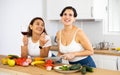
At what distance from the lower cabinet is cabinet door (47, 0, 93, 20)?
0.74 m

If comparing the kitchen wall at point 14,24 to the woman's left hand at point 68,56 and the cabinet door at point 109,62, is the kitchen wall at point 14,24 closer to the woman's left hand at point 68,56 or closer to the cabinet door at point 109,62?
the cabinet door at point 109,62

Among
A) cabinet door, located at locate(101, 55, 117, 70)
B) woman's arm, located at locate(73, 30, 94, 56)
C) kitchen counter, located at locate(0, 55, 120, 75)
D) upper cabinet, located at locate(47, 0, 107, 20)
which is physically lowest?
cabinet door, located at locate(101, 55, 117, 70)

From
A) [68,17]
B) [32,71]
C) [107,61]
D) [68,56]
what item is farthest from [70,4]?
[32,71]

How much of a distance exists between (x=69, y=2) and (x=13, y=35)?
1224mm

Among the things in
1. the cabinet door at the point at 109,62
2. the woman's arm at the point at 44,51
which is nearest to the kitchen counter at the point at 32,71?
the woman's arm at the point at 44,51

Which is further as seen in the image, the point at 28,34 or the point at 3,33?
the point at 3,33

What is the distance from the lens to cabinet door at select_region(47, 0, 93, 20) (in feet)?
11.8

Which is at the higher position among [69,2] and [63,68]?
[69,2]

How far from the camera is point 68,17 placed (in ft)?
7.06

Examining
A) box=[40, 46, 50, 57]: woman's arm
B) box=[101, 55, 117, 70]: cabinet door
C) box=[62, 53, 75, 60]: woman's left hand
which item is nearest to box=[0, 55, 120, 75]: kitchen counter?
box=[62, 53, 75, 60]: woman's left hand

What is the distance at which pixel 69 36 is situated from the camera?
2.22 meters

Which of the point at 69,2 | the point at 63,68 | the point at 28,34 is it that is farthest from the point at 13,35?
the point at 63,68

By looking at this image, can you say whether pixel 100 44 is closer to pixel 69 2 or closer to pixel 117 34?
pixel 117 34

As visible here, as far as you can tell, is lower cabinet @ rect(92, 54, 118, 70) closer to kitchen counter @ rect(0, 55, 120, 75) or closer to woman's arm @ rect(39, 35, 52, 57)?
woman's arm @ rect(39, 35, 52, 57)
